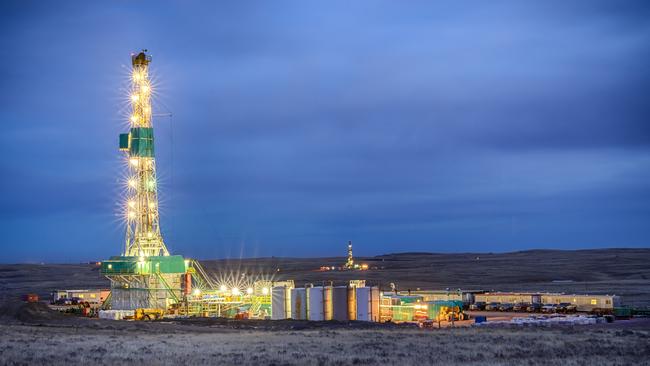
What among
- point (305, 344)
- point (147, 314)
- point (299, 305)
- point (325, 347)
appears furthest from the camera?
point (147, 314)

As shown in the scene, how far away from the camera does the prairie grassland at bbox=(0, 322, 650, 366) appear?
20.4m

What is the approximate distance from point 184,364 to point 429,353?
6787 millimetres

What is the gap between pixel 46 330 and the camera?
3064 cm

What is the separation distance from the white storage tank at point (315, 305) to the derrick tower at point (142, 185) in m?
10.1

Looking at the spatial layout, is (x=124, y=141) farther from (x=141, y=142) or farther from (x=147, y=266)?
(x=147, y=266)

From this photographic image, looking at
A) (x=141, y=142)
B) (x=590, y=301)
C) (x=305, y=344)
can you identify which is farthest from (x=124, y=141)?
(x=590, y=301)

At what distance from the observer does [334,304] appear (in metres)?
39.3

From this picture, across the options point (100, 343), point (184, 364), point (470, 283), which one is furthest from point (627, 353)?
point (470, 283)

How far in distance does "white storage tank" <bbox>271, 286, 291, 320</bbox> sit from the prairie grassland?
8.85 meters

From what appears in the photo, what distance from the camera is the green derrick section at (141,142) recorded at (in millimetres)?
44594

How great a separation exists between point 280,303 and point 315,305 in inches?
82.3

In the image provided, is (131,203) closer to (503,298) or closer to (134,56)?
(134,56)

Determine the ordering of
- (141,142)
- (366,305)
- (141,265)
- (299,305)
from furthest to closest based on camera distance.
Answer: (141,142) < (141,265) < (299,305) < (366,305)

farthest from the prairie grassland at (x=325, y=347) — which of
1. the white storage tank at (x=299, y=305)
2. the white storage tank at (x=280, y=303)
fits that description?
the white storage tank at (x=280, y=303)
